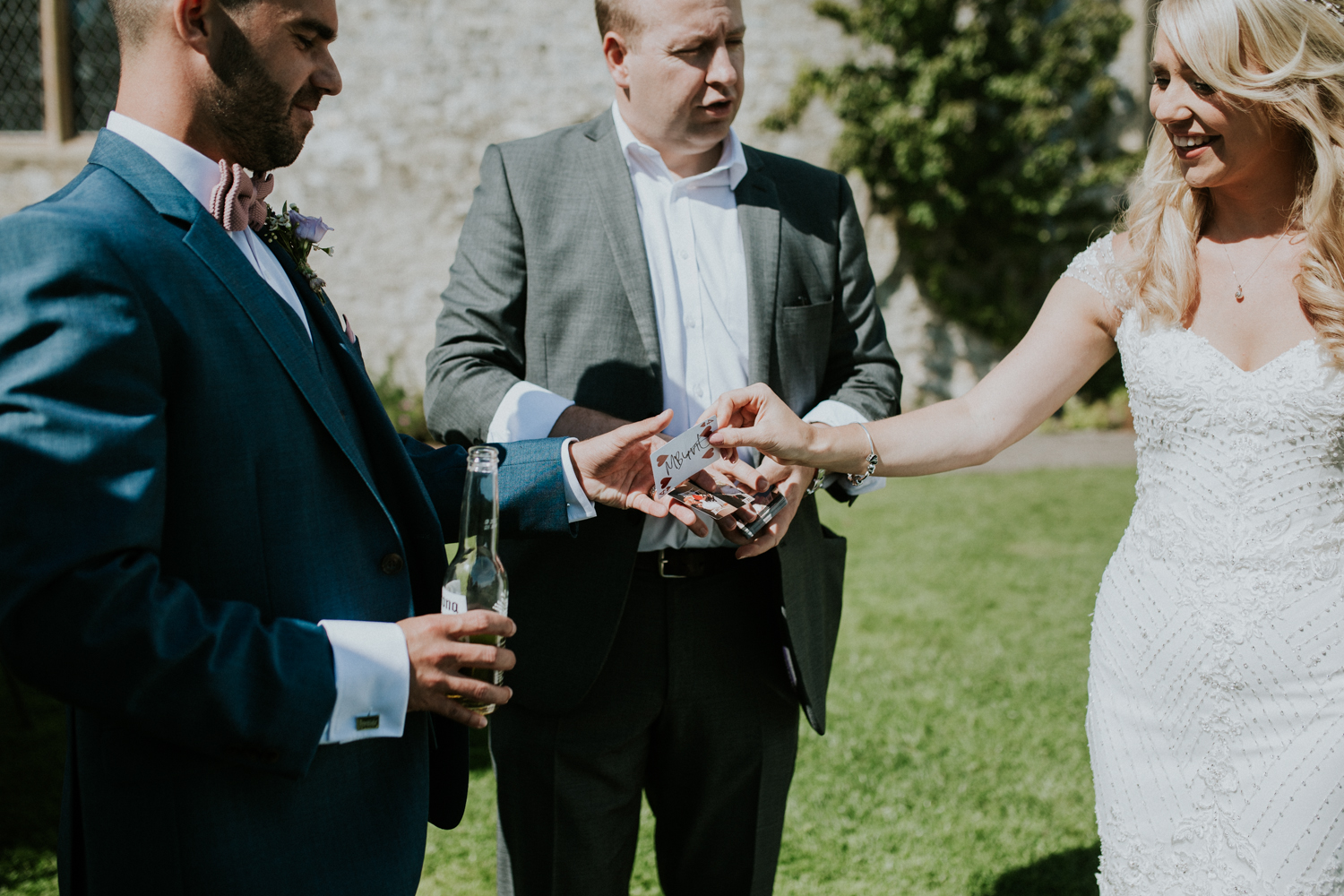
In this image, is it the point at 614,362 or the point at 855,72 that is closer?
the point at 614,362

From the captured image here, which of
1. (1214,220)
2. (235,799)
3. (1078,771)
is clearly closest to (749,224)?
(1214,220)

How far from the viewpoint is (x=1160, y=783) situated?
226 centimetres

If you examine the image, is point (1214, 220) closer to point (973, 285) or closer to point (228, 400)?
point (228, 400)

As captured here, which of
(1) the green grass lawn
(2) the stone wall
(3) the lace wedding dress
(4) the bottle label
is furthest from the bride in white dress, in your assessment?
(2) the stone wall

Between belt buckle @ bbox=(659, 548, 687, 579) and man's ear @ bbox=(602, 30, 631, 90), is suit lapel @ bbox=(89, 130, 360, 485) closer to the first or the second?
belt buckle @ bbox=(659, 548, 687, 579)

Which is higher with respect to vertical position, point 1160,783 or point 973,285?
point 973,285

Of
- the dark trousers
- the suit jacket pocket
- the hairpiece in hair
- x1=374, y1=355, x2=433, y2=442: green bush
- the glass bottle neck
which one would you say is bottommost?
x1=374, y1=355, x2=433, y2=442: green bush

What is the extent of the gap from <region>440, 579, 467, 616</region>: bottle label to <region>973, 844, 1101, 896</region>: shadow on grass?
8.51 feet

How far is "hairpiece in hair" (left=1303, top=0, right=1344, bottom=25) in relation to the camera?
222 cm

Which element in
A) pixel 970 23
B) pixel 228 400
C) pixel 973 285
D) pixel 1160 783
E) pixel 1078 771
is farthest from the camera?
pixel 973 285

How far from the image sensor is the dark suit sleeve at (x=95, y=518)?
52.7 inches

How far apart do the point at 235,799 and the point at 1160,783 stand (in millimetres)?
1858

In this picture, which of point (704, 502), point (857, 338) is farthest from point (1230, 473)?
point (704, 502)

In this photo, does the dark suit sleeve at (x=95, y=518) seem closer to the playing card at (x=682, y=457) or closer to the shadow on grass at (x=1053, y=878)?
the playing card at (x=682, y=457)
